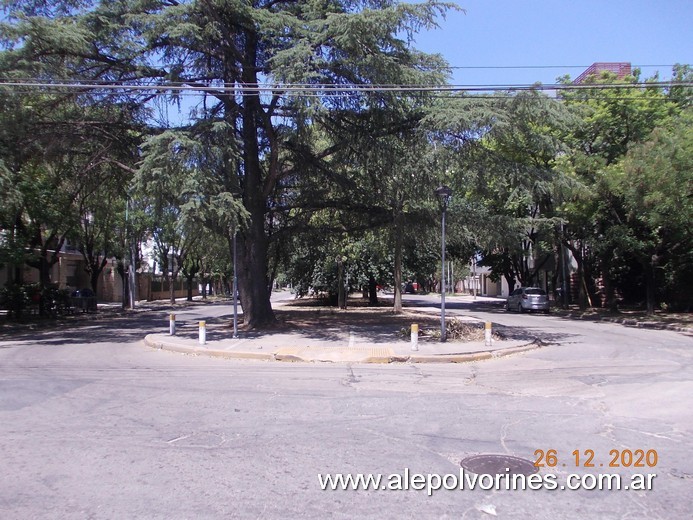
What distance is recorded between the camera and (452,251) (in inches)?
1656

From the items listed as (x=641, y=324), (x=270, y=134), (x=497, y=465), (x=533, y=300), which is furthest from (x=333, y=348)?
(x=533, y=300)

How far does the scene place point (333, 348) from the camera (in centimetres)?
1498

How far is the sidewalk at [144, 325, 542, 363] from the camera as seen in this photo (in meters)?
13.4

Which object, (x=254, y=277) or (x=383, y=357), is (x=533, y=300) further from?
(x=383, y=357)

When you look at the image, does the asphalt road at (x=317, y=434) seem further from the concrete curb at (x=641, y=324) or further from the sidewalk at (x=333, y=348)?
the concrete curb at (x=641, y=324)

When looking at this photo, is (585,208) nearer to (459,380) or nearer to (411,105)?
(411,105)

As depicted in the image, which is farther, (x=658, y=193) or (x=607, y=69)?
(x=607, y=69)

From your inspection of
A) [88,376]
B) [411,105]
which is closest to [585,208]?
[411,105]

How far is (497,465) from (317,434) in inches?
87.5

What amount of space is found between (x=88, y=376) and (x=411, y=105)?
12816 millimetres

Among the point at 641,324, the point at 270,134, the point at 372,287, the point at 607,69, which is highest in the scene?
the point at 607,69

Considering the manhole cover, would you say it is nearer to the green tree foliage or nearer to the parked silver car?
the green tree foliage

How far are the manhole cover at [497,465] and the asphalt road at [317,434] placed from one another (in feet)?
0.49

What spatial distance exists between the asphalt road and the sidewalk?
3.48 ft
